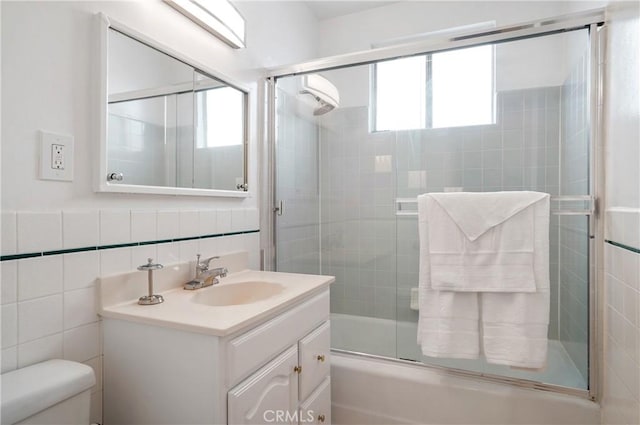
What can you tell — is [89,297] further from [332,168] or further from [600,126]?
[600,126]

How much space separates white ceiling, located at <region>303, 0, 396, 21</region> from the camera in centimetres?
258

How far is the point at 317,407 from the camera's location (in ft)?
4.66

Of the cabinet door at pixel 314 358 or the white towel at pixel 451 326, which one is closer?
the cabinet door at pixel 314 358

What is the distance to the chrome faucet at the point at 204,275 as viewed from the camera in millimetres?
1383

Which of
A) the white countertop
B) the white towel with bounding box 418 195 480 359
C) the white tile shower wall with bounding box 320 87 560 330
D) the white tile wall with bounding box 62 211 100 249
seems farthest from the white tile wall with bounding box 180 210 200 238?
the white towel with bounding box 418 195 480 359

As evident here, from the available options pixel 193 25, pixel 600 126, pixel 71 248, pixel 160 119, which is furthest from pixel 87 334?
pixel 600 126

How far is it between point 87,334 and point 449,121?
A: 178cm

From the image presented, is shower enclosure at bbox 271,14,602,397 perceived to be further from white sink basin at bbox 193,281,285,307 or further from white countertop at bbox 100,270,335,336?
white countertop at bbox 100,270,335,336

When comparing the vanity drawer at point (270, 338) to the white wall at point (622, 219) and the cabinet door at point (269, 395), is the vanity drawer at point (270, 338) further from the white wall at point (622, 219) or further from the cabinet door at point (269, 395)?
the white wall at point (622, 219)

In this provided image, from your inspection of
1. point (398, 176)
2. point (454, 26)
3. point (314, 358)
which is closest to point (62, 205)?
point (314, 358)

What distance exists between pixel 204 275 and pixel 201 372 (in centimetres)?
54

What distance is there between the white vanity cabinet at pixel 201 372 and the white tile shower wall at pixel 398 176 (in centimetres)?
81

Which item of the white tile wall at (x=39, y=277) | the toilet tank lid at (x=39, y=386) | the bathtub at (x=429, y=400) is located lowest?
the bathtub at (x=429, y=400)

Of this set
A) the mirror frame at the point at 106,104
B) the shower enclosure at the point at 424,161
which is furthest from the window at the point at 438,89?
the mirror frame at the point at 106,104
